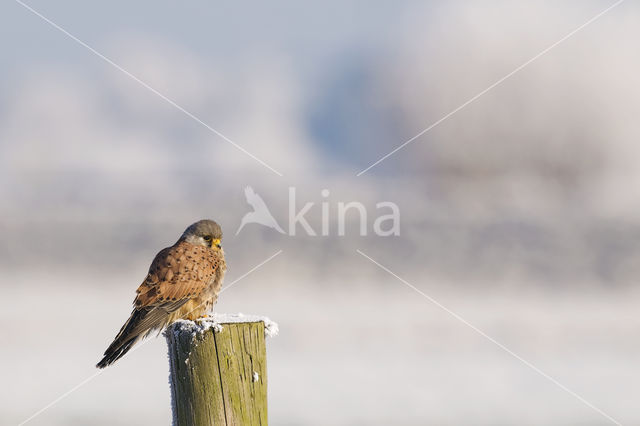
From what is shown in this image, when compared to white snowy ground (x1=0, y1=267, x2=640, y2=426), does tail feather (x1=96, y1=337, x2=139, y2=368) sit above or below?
below

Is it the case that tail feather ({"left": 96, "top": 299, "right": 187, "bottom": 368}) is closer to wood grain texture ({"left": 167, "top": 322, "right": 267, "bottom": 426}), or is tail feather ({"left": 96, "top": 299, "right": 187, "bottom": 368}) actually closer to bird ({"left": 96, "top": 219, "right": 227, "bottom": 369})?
bird ({"left": 96, "top": 219, "right": 227, "bottom": 369})

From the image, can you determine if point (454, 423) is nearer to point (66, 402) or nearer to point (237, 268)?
point (66, 402)

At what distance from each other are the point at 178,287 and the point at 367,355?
318 inches

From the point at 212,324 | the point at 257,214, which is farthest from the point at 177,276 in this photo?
the point at 257,214

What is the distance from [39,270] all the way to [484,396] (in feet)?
45.3

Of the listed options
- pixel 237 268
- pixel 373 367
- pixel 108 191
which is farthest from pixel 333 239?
pixel 373 367

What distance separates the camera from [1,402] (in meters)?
10.4

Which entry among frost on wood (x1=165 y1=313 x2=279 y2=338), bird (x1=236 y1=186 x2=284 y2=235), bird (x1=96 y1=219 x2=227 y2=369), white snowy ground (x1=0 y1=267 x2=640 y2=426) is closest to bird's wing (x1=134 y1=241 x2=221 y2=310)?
bird (x1=96 y1=219 x2=227 y2=369)

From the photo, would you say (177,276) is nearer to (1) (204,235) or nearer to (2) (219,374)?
(1) (204,235)

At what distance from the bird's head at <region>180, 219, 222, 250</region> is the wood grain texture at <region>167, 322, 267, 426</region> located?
5.09 feet

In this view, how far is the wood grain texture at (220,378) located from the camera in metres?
4.27

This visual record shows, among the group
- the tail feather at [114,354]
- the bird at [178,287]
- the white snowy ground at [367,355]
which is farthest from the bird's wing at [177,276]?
the white snowy ground at [367,355]

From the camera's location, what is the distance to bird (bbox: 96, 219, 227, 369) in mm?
5266

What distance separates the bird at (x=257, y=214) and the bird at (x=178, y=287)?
928 cm
